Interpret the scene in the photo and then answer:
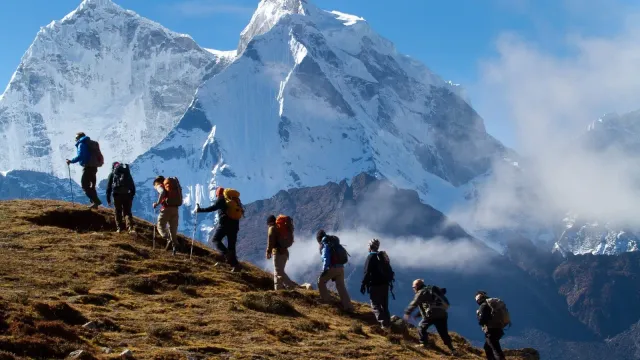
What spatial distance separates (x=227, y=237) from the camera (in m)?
26.6

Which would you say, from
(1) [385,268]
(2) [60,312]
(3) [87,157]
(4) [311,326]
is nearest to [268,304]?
(4) [311,326]

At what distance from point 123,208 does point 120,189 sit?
971 mm

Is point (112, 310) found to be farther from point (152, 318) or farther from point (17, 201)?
point (17, 201)

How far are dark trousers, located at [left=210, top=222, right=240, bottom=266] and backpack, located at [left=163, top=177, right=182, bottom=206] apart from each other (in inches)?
68.3

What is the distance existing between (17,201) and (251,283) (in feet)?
37.1

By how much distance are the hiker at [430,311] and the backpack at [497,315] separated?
1.16m

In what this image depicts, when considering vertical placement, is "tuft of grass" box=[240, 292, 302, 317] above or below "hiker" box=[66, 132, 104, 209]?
below

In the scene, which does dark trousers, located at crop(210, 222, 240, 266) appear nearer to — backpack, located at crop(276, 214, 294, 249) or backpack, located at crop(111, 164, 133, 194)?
backpack, located at crop(276, 214, 294, 249)

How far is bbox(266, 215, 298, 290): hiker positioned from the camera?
2564 cm

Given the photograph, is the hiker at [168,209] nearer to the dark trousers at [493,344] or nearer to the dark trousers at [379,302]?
the dark trousers at [379,302]

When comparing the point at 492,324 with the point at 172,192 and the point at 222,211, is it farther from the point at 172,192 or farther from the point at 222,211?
the point at 172,192

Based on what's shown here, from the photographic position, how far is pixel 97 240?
86.2 feet

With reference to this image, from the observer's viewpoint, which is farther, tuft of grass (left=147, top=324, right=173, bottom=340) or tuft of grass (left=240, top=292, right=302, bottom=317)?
tuft of grass (left=240, top=292, right=302, bottom=317)

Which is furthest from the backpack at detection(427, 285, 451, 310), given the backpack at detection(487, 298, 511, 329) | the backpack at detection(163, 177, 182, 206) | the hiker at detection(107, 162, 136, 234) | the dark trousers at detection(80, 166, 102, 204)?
the dark trousers at detection(80, 166, 102, 204)
